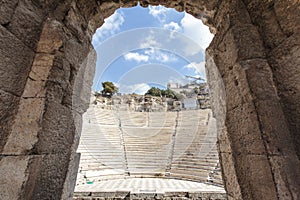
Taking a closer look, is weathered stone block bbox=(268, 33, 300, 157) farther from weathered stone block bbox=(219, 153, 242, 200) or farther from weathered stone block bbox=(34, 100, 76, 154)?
weathered stone block bbox=(34, 100, 76, 154)

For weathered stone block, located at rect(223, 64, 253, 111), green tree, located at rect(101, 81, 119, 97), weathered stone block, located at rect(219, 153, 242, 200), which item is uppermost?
green tree, located at rect(101, 81, 119, 97)

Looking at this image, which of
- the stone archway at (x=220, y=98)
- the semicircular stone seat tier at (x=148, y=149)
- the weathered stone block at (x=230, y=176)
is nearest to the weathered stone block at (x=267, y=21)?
the stone archway at (x=220, y=98)

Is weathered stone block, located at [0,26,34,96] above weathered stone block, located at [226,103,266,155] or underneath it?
above

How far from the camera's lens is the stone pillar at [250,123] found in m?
0.99

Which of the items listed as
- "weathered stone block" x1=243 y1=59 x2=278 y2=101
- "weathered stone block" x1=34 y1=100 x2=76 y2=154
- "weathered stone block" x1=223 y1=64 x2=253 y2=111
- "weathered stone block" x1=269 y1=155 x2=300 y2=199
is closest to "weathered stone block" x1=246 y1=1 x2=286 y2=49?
"weathered stone block" x1=243 y1=59 x2=278 y2=101

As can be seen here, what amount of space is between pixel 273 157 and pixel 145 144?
512 inches

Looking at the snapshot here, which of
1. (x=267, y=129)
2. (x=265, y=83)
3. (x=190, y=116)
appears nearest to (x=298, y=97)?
(x=265, y=83)

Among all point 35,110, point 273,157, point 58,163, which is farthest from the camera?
point 58,163

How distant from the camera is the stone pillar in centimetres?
99

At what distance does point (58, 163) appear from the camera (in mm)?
1237

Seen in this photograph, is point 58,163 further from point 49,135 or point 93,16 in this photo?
point 93,16

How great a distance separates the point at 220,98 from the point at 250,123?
487mm

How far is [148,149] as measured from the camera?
41.6 ft

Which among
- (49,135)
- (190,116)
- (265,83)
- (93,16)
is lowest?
(49,135)
